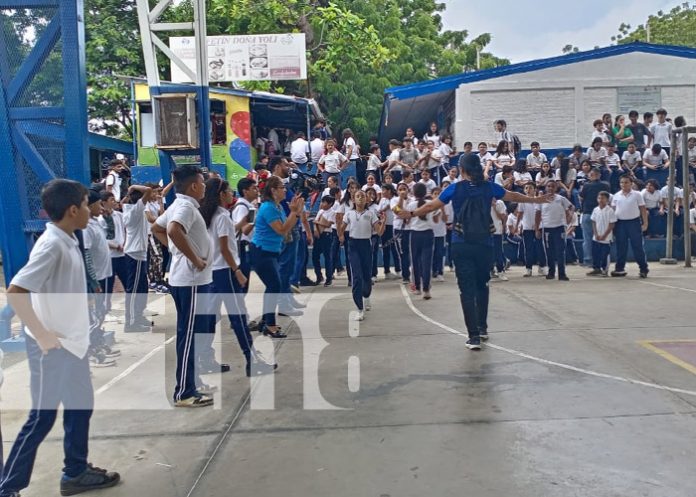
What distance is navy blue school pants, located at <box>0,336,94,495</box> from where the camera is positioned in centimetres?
357

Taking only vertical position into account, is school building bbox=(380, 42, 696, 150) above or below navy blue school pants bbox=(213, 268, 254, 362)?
above

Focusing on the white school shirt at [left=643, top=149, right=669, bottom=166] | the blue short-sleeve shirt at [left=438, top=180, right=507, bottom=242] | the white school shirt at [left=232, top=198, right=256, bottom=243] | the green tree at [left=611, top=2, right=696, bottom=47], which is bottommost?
the white school shirt at [left=232, top=198, right=256, bottom=243]

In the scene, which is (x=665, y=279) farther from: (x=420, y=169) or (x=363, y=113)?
(x=363, y=113)

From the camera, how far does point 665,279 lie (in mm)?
11945

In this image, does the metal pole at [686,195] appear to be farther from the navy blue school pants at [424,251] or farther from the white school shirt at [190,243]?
the white school shirt at [190,243]

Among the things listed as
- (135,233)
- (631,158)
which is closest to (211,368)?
(135,233)

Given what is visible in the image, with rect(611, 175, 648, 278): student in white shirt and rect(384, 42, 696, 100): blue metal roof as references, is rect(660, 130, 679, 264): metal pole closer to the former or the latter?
rect(611, 175, 648, 278): student in white shirt

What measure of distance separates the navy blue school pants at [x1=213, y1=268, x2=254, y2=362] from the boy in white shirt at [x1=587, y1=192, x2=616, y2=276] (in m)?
8.68

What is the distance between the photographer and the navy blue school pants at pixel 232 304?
20.0ft

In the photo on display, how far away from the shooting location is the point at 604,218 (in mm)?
12633

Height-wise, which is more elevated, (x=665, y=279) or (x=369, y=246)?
(x=369, y=246)

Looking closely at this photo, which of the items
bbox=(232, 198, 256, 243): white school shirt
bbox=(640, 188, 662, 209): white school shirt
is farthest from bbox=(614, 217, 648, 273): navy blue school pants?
bbox=(232, 198, 256, 243): white school shirt

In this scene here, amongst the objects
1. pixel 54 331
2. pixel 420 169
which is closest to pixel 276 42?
pixel 420 169

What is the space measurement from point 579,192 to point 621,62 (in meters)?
5.28
